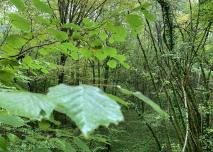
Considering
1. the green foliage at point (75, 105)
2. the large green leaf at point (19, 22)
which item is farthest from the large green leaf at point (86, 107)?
the large green leaf at point (19, 22)

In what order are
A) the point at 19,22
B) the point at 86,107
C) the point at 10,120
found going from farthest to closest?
the point at 19,22 < the point at 10,120 < the point at 86,107

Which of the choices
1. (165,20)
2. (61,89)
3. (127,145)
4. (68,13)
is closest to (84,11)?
(68,13)

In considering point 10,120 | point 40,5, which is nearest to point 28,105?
point 10,120

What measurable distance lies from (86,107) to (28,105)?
0.36 ft

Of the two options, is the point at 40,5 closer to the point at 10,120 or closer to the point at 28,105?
the point at 10,120

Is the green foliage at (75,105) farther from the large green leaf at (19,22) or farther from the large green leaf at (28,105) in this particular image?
the large green leaf at (19,22)

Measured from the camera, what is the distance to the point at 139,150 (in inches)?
484

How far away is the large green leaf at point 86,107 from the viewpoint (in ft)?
1.26

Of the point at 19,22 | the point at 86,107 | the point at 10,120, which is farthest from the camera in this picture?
the point at 19,22

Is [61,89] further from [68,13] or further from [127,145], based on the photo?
[127,145]

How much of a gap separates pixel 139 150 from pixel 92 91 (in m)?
12.2

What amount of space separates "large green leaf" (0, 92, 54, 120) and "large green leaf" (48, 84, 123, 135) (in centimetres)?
3

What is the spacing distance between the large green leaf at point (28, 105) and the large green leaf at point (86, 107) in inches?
1.3

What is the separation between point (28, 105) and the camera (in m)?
0.46
